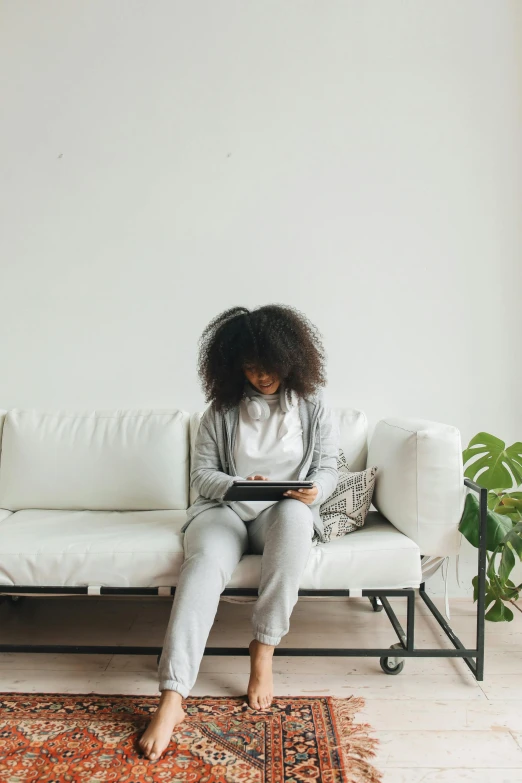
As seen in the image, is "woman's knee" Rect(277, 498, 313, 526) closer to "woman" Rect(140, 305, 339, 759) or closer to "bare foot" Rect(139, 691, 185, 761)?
"woman" Rect(140, 305, 339, 759)

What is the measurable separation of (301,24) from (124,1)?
726 mm

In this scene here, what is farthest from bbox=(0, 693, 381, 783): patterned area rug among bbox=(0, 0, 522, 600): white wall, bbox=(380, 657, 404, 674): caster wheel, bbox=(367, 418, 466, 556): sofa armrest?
bbox=(0, 0, 522, 600): white wall

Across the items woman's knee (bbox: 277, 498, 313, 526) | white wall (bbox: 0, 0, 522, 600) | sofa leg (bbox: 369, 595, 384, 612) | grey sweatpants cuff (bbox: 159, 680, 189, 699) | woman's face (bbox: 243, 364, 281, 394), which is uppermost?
white wall (bbox: 0, 0, 522, 600)

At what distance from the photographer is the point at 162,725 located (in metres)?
1.55

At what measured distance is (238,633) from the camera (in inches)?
89.2

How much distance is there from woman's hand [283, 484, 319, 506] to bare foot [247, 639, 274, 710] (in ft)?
1.35

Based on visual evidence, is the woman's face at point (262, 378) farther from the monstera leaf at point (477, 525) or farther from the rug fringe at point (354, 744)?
the rug fringe at point (354, 744)

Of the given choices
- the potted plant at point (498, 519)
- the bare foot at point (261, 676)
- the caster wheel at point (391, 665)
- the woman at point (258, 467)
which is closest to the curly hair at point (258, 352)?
the woman at point (258, 467)

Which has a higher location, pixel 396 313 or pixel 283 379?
pixel 396 313

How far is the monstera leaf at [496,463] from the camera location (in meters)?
2.22

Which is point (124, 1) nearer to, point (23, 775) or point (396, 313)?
point (396, 313)

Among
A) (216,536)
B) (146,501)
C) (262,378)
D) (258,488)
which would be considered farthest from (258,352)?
(146,501)

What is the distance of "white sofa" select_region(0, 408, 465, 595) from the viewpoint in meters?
1.88

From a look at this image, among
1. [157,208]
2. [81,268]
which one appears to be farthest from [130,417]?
[157,208]
